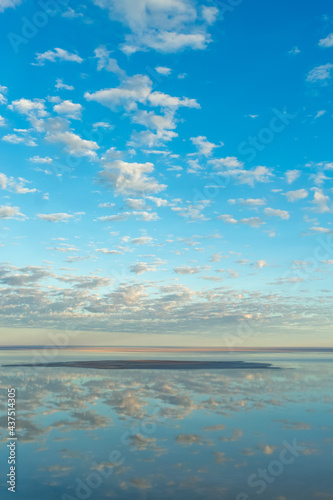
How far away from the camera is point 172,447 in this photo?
17.9 m

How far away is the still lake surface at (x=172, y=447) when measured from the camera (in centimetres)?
A: 1322

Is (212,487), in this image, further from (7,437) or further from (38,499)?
(7,437)

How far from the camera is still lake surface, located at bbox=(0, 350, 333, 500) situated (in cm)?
1322

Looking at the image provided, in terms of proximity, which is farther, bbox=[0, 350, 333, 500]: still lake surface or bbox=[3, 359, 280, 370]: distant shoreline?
bbox=[3, 359, 280, 370]: distant shoreline

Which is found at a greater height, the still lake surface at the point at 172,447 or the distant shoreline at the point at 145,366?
the still lake surface at the point at 172,447

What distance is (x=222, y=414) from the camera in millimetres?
24797

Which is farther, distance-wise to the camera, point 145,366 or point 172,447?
point 145,366

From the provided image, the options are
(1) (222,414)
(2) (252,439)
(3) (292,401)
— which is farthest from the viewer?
(3) (292,401)

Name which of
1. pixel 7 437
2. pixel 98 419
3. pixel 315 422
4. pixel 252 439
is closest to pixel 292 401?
pixel 315 422

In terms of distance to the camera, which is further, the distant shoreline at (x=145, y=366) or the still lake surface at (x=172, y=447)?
Result: the distant shoreline at (x=145, y=366)

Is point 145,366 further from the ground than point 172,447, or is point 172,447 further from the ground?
point 172,447

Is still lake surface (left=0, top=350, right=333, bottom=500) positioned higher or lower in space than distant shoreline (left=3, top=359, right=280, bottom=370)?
higher

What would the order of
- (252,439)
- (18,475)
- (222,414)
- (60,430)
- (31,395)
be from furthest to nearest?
(31,395)
(222,414)
(60,430)
(252,439)
(18,475)

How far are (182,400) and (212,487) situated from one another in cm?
1717
